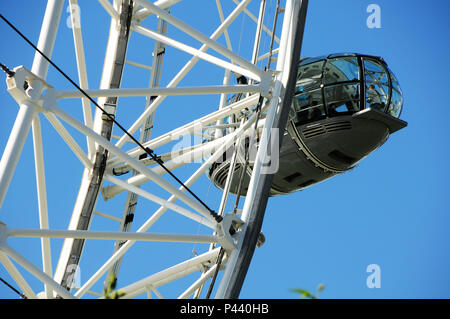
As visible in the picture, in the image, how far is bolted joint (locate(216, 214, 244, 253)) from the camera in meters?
12.3

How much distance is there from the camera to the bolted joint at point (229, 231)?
12297 millimetres

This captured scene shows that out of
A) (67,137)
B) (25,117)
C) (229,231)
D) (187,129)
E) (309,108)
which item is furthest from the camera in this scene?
(309,108)

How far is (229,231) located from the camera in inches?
489

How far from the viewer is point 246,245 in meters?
12.4

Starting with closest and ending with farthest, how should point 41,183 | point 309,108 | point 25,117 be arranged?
point 25,117, point 41,183, point 309,108

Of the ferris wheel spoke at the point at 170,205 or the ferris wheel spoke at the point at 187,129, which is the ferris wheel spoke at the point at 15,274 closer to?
the ferris wheel spoke at the point at 170,205

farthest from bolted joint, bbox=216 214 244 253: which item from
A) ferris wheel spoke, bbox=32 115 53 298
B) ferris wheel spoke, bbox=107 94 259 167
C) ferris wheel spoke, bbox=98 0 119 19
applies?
ferris wheel spoke, bbox=98 0 119 19

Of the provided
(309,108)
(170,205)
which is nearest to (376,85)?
(309,108)

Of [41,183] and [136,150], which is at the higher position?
[136,150]

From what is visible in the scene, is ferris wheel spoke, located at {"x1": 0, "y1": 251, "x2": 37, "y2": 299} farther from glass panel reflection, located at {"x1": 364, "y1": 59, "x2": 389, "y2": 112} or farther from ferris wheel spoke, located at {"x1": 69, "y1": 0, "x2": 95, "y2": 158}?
glass panel reflection, located at {"x1": 364, "y1": 59, "x2": 389, "y2": 112}

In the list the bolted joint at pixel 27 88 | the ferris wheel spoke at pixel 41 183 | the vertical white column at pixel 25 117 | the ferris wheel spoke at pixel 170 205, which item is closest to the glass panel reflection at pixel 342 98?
the ferris wheel spoke at pixel 170 205

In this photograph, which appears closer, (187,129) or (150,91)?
(150,91)

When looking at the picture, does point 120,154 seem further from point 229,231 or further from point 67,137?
point 229,231

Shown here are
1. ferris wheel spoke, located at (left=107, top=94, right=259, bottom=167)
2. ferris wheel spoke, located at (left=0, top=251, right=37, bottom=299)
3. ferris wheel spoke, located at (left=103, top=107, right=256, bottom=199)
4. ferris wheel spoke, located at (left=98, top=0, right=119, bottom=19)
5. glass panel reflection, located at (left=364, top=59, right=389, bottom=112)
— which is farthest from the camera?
glass panel reflection, located at (left=364, top=59, right=389, bottom=112)
